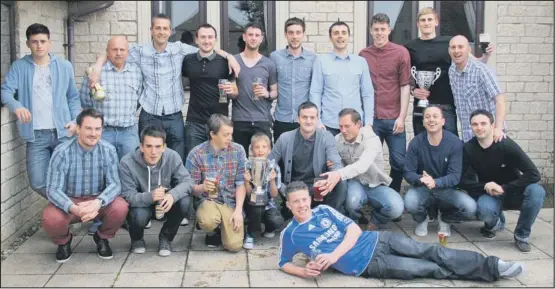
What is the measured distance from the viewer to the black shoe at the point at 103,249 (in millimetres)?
5316

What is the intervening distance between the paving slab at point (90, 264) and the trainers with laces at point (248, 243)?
1029 millimetres

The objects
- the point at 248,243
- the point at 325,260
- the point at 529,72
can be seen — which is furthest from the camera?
the point at 529,72

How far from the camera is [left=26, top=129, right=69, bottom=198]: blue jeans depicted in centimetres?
575

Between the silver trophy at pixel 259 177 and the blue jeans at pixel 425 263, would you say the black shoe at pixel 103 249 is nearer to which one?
the silver trophy at pixel 259 177

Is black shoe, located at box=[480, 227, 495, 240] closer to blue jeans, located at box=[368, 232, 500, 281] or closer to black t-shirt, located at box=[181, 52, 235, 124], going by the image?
blue jeans, located at box=[368, 232, 500, 281]

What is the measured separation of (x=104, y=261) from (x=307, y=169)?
1.94 metres

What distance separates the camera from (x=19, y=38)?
610 cm

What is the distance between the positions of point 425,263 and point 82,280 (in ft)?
8.44

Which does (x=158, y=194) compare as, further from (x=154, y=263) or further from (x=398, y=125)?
(x=398, y=125)

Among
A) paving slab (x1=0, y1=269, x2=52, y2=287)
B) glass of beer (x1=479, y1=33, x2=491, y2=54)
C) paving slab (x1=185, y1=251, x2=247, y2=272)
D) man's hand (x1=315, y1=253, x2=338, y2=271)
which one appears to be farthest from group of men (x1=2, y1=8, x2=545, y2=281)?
paving slab (x1=0, y1=269, x2=52, y2=287)

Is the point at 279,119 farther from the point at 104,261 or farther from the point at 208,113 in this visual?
the point at 104,261

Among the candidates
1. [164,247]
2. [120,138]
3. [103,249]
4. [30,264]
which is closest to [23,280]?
[30,264]

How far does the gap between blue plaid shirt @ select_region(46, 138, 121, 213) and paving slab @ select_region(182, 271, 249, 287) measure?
1007 millimetres

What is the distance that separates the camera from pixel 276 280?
4770mm
